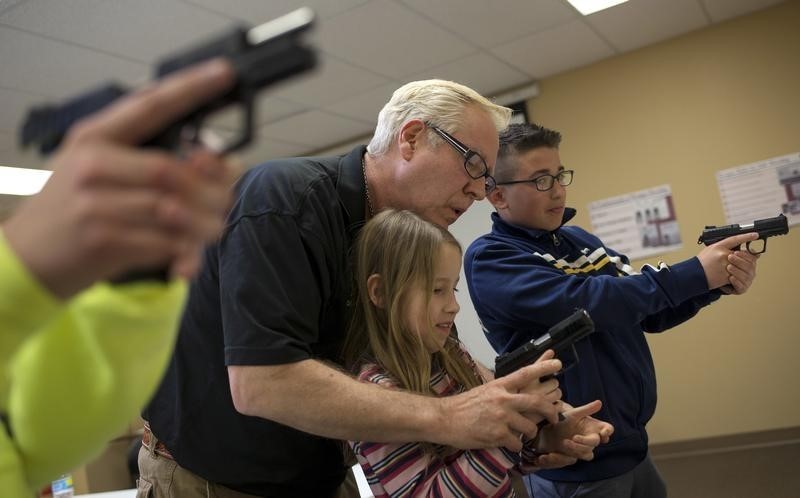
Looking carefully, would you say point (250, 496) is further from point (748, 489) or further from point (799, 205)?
point (799, 205)

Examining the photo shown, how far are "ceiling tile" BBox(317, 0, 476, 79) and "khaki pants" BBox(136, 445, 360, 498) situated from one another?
2892 millimetres

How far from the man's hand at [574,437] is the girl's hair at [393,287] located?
193mm

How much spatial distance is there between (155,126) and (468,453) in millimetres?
909

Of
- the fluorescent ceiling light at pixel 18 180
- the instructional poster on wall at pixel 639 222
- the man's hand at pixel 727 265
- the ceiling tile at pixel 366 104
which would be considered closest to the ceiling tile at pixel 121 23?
the ceiling tile at pixel 366 104

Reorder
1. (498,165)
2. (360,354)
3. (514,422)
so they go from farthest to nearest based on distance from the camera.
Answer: (498,165) → (360,354) → (514,422)

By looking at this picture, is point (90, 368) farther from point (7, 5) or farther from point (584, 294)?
point (7, 5)

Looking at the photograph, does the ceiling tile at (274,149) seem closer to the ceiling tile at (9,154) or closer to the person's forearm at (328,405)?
the ceiling tile at (9,154)

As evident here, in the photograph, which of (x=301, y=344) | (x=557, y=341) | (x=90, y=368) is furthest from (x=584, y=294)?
(x=90, y=368)

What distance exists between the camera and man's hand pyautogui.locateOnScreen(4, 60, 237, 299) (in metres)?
0.38

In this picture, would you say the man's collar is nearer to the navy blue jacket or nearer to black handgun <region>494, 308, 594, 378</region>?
black handgun <region>494, 308, 594, 378</region>

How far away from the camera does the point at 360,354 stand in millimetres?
1347

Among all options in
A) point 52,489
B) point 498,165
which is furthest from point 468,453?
point 52,489

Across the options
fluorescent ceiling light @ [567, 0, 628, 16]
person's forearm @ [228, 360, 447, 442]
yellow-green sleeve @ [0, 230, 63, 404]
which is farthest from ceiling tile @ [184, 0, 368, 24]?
yellow-green sleeve @ [0, 230, 63, 404]

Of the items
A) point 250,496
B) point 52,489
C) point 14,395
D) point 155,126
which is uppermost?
point 155,126
